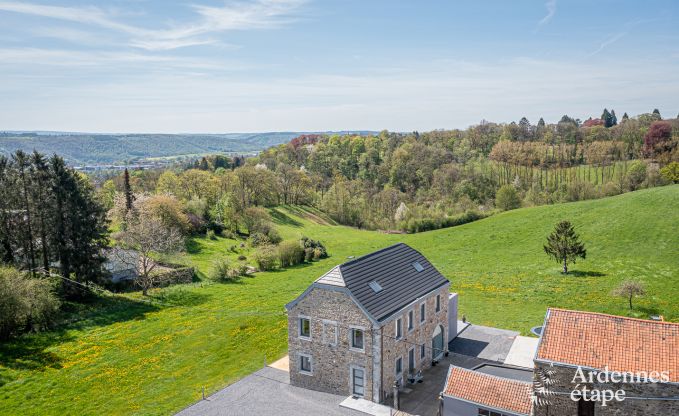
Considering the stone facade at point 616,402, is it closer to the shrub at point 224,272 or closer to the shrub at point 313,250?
the shrub at point 224,272

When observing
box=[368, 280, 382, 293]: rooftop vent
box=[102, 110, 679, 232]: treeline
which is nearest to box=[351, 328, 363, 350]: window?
box=[368, 280, 382, 293]: rooftop vent

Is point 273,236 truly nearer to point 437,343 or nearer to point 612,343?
point 437,343

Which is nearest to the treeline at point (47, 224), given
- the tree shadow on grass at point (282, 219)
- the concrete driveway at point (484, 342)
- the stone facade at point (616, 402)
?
the concrete driveway at point (484, 342)

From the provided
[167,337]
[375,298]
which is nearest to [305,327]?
[375,298]

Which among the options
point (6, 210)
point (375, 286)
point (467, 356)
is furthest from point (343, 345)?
point (6, 210)

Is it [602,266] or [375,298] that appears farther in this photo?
[602,266]

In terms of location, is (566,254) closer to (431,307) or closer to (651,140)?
(431,307)
